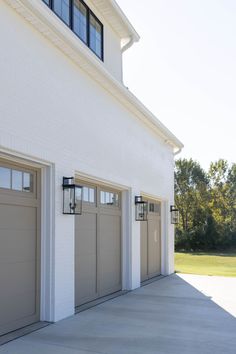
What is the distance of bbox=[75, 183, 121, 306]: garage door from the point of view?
842 cm

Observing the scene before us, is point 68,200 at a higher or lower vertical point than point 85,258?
higher

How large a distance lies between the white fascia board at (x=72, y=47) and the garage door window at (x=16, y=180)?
2.24 meters

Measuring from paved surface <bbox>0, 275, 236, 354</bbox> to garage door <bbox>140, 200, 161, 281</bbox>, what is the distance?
103 inches

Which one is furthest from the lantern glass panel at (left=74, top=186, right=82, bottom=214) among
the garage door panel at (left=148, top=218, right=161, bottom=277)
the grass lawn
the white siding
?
the grass lawn

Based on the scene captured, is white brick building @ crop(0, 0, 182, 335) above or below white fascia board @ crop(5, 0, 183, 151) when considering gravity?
below

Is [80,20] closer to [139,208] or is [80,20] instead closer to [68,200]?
[68,200]

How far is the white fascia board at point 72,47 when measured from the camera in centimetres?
630

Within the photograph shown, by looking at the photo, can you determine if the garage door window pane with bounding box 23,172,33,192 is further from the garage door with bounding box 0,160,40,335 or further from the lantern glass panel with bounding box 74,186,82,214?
the lantern glass panel with bounding box 74,186,82,214

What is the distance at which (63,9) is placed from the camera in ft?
28.7

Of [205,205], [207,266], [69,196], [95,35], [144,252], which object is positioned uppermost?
[95,35]

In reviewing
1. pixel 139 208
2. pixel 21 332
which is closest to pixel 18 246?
pixel 21 332

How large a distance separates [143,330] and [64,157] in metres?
3.08

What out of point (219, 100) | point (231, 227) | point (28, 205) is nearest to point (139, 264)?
point (28, 205)

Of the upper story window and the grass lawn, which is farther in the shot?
the grass lawn
